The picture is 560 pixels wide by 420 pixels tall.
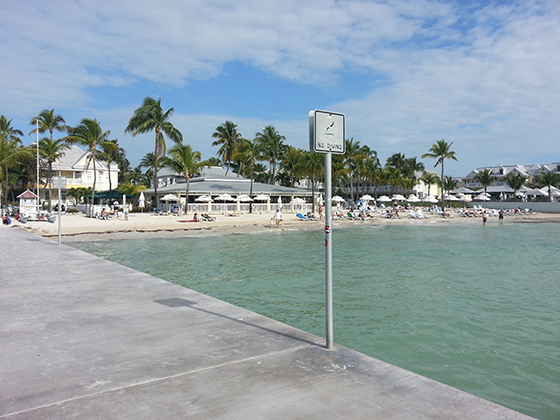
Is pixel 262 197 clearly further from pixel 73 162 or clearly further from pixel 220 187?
pixel 73 162

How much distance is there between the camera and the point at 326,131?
4.52 meters

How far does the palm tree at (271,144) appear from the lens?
51062 mm

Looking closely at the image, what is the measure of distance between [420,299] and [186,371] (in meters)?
6.80

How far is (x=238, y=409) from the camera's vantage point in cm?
312

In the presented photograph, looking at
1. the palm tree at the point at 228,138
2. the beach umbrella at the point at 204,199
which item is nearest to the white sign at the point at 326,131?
the beach umbrella at the point at 204,199

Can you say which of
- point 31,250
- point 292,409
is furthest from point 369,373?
point 31,250

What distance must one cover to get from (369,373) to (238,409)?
1328mm

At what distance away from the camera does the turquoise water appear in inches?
215

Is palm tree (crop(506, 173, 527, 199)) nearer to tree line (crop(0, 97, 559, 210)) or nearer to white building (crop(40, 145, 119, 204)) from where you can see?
tree line (crop(0, 97, 559, 210))

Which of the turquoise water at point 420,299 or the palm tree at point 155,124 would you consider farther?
the palm tree at point 155,124

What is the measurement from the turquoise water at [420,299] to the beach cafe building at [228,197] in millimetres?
22612

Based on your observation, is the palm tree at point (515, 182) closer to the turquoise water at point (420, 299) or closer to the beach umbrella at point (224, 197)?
the beach umbrella at point (224, 197)

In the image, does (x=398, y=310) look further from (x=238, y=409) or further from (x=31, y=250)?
(x=31, y=250)

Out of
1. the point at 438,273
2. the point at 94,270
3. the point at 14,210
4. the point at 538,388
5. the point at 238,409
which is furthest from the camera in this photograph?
the point at 14,210
